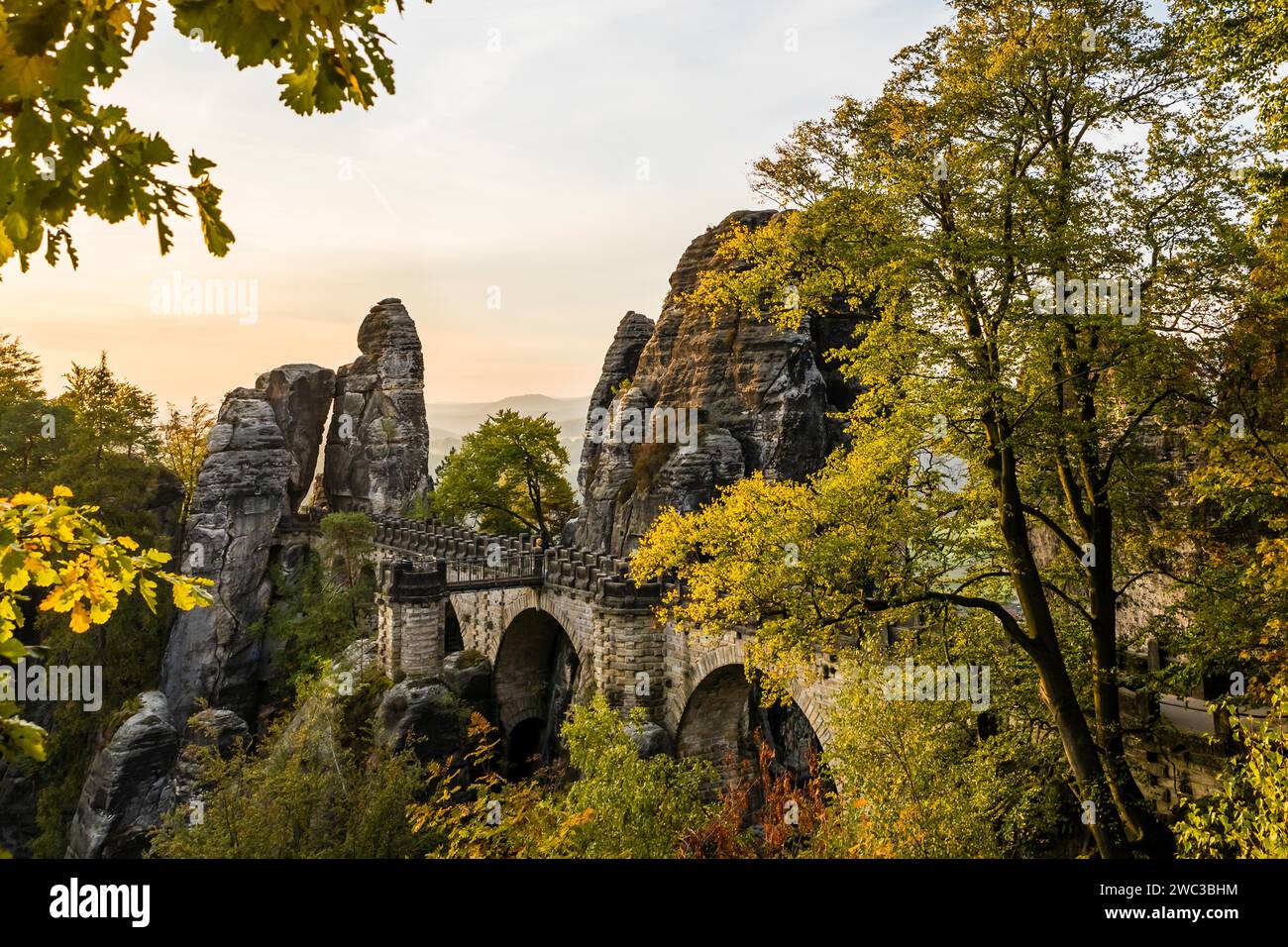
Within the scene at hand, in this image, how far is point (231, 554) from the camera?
38.9 metres

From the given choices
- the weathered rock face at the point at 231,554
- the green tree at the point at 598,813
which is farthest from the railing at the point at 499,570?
the green tree at the point at 598,813

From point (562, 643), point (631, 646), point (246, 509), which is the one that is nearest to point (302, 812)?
point (631, 646)

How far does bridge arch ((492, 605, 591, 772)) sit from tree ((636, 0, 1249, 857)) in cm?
1937

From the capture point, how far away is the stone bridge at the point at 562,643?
870 inches

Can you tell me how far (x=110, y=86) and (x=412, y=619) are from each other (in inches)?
1077

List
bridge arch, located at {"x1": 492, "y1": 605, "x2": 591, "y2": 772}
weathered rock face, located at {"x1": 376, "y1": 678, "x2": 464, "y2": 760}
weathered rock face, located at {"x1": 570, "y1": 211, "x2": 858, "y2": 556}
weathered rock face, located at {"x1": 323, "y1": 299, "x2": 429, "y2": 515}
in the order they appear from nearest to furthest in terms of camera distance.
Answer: weathered rock face, located at {"x1": 376, "y1": 678, "x2": 464, "y2": 760} < bridge arch, located at {"x1": 492, "y1": 605, "x2": 591, "y2": 772} < weathered rock face, located at {"x1": 570, "y1": 211, "x2": 858, "y2": 556} < weathered rock face, located at {"x1": 323, "y1": 299, "x2": 429, "y2": 515}

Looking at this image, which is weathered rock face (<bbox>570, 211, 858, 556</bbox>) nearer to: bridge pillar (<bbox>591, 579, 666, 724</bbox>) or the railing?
the railing

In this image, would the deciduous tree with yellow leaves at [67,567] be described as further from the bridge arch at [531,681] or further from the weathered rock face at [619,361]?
the weathered rock face at [619,361]

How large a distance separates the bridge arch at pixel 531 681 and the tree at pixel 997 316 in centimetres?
1937

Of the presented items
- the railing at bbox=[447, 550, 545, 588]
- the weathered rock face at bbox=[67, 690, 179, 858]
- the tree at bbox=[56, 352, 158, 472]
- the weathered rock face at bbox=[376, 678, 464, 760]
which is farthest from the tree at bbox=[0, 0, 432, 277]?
the tree at bbox=[56, 352, 158, 472]

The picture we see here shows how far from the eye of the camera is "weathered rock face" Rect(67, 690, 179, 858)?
26391 millimetres

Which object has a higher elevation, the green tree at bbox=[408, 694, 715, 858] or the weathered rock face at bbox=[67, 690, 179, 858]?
the green tree at bbox=[408, 694, 715, 858]
